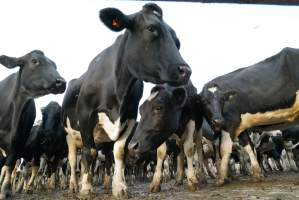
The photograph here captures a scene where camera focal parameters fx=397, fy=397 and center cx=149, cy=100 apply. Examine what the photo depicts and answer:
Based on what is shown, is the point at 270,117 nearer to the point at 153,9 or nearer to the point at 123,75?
the point at 123,75

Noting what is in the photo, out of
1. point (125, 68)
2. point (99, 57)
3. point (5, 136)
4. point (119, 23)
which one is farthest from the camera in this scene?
point (5, 136)

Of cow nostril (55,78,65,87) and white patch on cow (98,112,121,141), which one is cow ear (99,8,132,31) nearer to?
white patch on cow (98,112,121,141)

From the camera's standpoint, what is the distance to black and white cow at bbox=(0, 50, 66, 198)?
26.7 ft

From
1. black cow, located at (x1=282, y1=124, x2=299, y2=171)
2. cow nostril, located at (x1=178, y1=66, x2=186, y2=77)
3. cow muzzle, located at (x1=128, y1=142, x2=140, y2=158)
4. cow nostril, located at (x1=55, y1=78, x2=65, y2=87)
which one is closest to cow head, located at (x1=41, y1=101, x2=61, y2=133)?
cow nostril, located at (x1=55, y1=78, x2=65, y2=87)

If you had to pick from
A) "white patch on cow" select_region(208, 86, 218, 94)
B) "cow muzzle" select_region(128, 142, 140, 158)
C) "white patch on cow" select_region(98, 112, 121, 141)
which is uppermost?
"white patch on cow" select_region(208, 86, 218, 94)

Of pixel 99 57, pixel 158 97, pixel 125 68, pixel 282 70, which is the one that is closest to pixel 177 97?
pixel 158 97

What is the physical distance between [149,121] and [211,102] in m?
2.50

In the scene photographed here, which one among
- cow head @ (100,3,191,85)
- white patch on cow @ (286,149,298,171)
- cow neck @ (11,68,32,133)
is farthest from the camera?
white patch on cow @ (286,149,298,171)

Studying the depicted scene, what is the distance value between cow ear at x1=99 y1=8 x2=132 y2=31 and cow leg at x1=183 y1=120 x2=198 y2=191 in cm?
308

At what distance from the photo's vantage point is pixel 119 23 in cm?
587

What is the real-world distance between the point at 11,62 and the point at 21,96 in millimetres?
862

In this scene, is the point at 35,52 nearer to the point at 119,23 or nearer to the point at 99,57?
the point at 99,57

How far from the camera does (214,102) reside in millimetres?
8625

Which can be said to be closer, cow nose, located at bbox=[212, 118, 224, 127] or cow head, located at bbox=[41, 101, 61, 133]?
cow nose, located at bbox=[212, 118, 224, 127]
